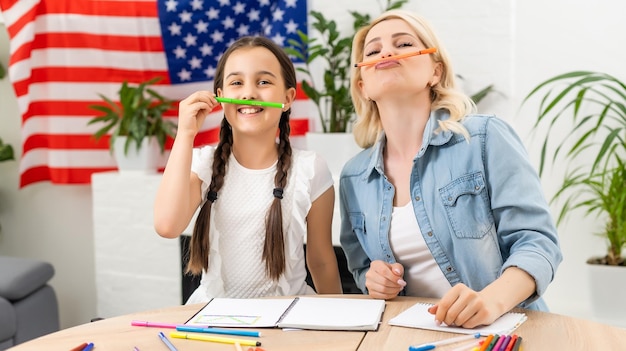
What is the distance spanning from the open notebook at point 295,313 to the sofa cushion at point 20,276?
5.37 ft

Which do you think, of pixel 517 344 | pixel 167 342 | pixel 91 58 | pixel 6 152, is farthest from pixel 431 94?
pixel 6 152

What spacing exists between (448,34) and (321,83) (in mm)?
560

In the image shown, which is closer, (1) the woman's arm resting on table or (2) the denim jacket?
(2) the denim jacket

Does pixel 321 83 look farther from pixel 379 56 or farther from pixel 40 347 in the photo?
pixel 40 347

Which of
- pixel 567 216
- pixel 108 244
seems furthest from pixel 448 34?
pixel 108 244

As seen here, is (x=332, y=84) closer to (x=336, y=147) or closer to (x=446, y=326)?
(x=336, y=147)

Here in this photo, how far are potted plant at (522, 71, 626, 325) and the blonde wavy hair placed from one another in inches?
33.8

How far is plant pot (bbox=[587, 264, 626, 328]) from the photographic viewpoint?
232 cm

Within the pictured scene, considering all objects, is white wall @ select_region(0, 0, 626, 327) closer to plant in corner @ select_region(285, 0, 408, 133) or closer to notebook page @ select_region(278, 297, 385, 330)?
plant in corner @ select_region(285, 0, 408, 133)

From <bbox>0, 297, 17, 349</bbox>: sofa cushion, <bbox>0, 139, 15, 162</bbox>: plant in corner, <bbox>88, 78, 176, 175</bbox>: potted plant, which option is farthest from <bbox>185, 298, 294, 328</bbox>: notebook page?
<bbox>0, 139, 15, 162</bbox>: plant in corner

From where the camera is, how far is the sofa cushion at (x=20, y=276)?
8.27ft

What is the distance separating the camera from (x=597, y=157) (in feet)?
7.35

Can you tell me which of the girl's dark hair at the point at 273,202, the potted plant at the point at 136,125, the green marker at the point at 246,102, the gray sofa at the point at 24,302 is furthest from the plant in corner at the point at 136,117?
the green marker at the point at 246,102

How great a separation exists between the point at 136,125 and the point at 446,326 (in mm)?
2138
